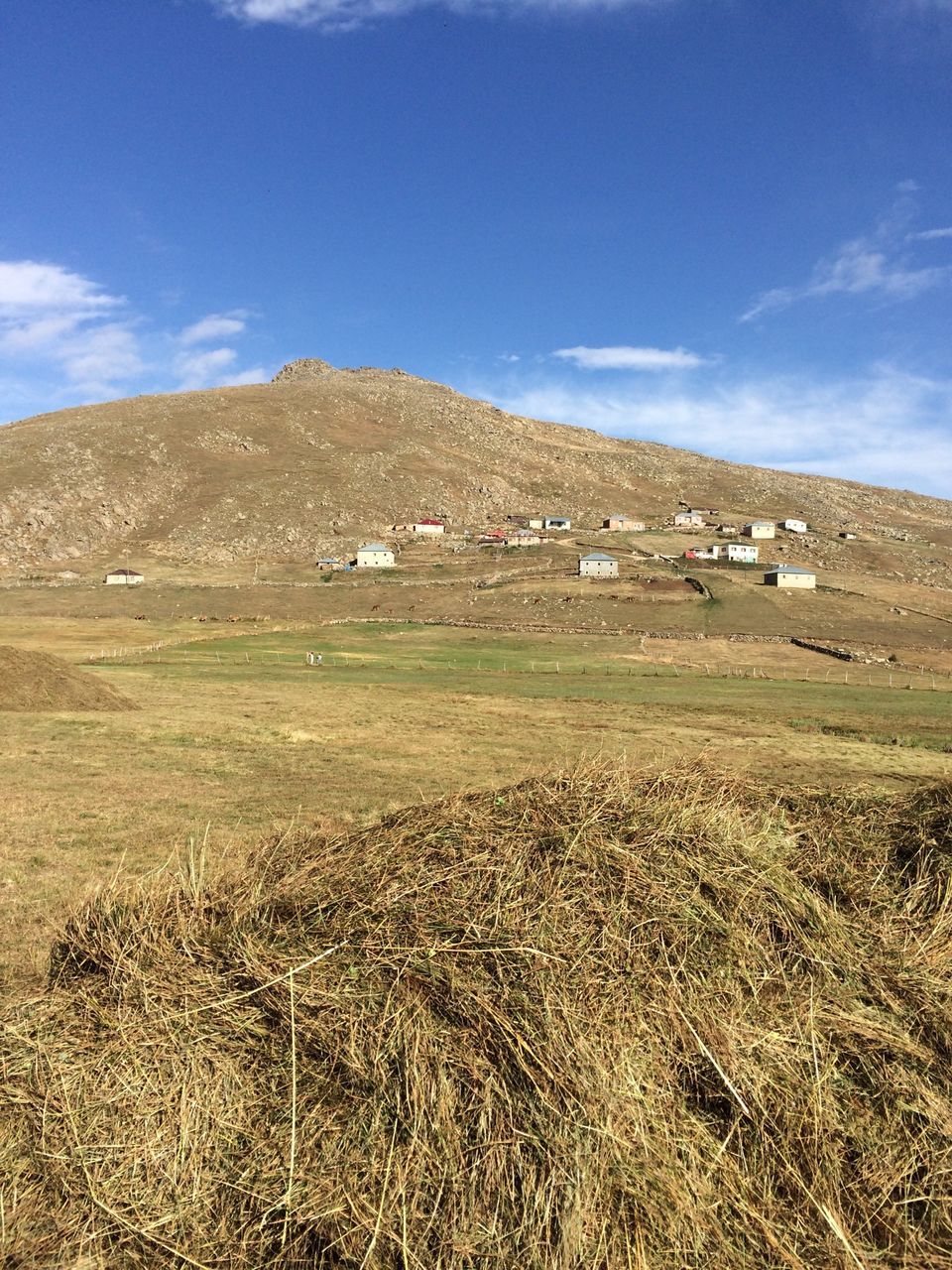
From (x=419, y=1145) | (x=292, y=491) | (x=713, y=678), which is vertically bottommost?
(x=713, y=678)

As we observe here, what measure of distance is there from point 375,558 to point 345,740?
301 feet

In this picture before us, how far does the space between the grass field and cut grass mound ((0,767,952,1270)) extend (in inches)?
80.4

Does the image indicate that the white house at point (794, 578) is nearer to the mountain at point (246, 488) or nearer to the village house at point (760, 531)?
the village house at point (760, 531)

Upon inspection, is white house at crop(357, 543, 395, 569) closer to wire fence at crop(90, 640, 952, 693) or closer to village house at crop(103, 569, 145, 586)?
village house at crop(103, 569, 145, 586)

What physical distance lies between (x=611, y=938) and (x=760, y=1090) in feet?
4.24

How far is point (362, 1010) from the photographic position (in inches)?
204

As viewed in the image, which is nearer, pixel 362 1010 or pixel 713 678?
pixel 362 1010

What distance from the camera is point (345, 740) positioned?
29.4m

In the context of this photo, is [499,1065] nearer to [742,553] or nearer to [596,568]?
[596,568]

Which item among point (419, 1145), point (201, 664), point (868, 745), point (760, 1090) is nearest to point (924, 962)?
point (760, 1090)

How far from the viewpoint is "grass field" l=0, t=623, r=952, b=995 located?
16.4 metres

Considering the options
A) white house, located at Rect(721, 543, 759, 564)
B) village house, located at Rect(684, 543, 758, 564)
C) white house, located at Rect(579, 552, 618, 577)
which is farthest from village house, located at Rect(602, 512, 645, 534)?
white house, located at Rect(579, 552, 618, 577)

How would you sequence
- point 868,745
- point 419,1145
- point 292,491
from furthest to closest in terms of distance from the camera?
1. point 292,491
2. point 868,745
3. point 419,1145

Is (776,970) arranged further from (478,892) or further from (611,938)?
(478,892)
